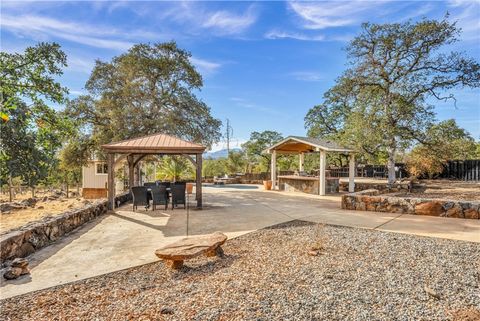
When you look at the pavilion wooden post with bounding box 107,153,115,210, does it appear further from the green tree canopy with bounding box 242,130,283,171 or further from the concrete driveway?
the green tree canopy with bounding box 242,130,283,171

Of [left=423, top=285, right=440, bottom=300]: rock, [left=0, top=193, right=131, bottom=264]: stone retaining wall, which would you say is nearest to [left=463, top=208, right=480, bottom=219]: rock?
[left=423, top=285, right=440, bottom=300]: rock

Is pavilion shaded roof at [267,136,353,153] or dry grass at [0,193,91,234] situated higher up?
pavilion shaded roof at [267,136,353,153]

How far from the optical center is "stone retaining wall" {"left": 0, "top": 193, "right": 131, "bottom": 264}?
4433mm

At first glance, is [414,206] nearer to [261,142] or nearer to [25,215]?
[25,215]

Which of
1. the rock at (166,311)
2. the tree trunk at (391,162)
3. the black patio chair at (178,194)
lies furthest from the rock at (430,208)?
the rock at (166,311)

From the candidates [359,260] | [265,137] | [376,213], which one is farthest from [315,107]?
[359,260]

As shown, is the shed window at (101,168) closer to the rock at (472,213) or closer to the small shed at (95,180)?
the small shed at (95,180)

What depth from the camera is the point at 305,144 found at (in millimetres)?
15992

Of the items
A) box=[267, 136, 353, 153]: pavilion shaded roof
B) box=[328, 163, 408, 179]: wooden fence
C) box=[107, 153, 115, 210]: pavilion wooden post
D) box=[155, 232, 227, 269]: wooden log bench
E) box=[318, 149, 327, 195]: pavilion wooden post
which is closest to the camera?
box=[155, 232, 227, 269]: wooden log bench

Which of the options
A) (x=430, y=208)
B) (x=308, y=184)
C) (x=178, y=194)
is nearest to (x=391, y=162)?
(x=308, y=184)

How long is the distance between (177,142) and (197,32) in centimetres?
584

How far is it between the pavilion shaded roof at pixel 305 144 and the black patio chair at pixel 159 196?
8382 mm

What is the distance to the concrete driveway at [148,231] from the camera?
4039mm

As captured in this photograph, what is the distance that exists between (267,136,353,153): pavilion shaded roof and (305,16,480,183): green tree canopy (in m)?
0.81
